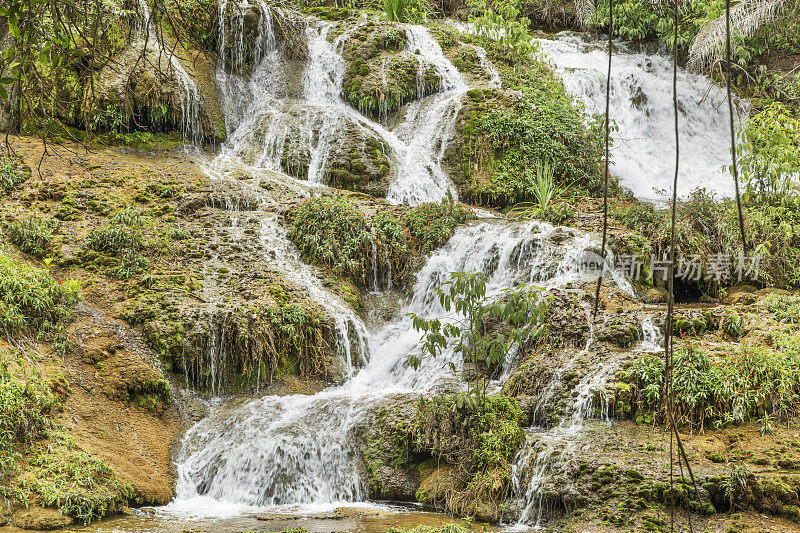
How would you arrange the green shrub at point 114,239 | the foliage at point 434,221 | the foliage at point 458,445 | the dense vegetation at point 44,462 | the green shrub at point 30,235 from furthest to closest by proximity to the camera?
the foliage at point 434,221 → the green shrub at point 114,239 → the green shrub at point 30,235 → the foliage at point 458,445 → the dense vegetation at point 44,462

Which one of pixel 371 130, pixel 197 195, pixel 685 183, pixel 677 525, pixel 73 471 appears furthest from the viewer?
pixel 685 183

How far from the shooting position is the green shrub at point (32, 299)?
7266 mm

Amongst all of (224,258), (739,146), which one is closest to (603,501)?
(224,258)

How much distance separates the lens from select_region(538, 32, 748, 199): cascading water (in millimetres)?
15047

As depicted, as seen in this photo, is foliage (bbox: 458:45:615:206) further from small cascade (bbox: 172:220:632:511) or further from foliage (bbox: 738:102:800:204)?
small cascade (bbox: 172:220:632:511)

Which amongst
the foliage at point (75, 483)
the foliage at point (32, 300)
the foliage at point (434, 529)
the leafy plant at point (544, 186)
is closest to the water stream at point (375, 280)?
the foliage at point (75, 483)

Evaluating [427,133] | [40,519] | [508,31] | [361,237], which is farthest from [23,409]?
[508,31]

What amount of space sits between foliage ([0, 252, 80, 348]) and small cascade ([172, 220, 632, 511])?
227 cm

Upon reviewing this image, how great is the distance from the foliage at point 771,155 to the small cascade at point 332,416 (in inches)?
134

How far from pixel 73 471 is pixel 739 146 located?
36.5ft

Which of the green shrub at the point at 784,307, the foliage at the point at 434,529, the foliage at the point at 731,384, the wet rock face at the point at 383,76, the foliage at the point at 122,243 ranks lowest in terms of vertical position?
the foliage at the point at 434,529

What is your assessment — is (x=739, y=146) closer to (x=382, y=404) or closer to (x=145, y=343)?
(x=382, y=404)

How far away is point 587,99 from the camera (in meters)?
16.4

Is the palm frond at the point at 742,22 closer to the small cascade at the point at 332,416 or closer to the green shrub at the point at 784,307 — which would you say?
the small cascade at the point at 332,416
